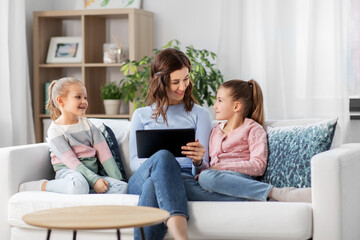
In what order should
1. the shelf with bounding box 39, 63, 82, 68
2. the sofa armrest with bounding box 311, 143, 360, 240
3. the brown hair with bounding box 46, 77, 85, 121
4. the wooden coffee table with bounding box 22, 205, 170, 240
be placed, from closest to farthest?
the wooden coffee table with bounding box 22, 205, 170, 240
the sofa armrest with bounding box 311, 143, 360, 240
the brown hair with bounding box 46, 77, 85, 121
the shelf with bounding box 39, 63, 82, 68

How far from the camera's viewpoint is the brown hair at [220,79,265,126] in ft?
8.86

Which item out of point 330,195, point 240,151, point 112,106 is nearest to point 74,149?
point 240,151

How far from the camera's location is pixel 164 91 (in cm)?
271

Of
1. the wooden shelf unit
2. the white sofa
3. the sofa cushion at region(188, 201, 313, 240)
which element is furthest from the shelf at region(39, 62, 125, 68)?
the sofa cushion at region(188, 201, 313, 240)

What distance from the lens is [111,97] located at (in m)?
4.29

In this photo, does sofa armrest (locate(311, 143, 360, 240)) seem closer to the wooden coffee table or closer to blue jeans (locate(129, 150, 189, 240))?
blue jeans (locate(129, 150, 189, 240))

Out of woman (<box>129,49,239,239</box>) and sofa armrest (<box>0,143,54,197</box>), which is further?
sofa armrest (<box>0,143,54,197</box>)

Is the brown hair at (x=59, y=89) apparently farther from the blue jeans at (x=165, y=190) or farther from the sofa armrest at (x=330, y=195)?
the sofa armrest at (x=330, y=195)

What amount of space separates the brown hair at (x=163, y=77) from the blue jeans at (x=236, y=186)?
0.44 metres

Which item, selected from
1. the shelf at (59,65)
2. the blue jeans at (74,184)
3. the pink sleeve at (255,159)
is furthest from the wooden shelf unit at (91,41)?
the pink sleeve at (255,159)

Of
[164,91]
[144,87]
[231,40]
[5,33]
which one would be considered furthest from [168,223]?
[5,33]

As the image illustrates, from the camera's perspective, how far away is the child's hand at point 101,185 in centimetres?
261

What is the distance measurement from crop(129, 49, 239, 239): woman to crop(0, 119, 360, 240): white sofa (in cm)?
11

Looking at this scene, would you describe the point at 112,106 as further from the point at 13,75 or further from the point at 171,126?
→ the point at 171,126
